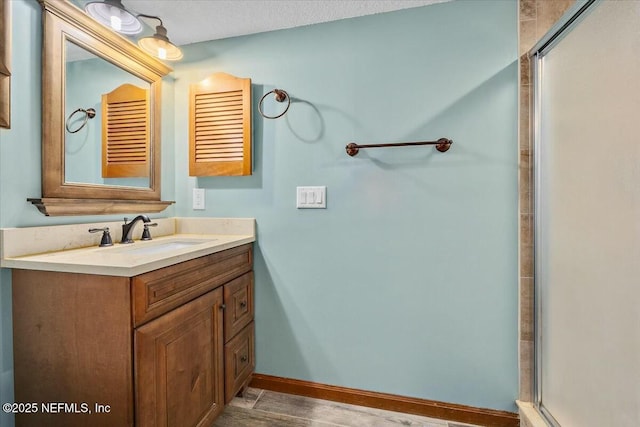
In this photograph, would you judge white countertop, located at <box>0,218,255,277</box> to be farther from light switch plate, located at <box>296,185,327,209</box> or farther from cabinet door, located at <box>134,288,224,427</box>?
light switch plate, located at <box>296,185,327,209</box>

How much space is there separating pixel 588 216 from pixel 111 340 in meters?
1.69

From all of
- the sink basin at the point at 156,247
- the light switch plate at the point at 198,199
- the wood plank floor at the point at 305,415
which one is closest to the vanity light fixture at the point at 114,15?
the light switch plate at the point at 198,199

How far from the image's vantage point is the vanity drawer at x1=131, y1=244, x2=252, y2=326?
95 centimetres

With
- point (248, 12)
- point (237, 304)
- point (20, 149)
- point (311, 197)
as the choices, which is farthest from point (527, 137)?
point (20, 149)

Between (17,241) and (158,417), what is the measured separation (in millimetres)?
804

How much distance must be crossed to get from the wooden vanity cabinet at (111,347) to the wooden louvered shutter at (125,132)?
25.0 inches

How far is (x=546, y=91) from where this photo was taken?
133cm

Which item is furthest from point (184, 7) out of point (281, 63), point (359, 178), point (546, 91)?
point (546, 91)

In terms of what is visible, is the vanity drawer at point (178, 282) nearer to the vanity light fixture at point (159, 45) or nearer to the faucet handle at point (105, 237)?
the faucet handle at point (105, 237)

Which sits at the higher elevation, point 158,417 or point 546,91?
point 546,91

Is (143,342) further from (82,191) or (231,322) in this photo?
(82,191)

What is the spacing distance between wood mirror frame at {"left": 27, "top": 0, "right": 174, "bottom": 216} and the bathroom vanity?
0.23 meters

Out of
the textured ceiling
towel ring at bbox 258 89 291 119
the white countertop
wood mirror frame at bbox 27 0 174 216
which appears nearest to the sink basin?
the white countertop

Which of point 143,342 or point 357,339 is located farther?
point 357,339
